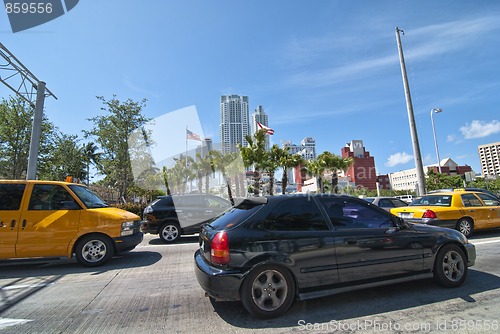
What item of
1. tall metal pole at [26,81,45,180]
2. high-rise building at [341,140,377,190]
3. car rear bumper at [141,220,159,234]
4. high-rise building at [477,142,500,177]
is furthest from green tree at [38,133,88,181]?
high-rise building at [477,142,500,177]

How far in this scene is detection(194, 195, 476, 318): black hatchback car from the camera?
3584 millimetres

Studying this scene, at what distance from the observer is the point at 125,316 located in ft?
12.5

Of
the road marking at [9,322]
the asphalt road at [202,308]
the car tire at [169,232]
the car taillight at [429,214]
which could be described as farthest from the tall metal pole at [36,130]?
the car taillight at [429,214]

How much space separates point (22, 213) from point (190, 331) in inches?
202

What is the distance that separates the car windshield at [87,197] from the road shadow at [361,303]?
4.36 m

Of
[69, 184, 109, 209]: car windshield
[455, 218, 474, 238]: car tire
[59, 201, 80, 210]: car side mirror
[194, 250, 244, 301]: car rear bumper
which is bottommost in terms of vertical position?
[194, 250, 244, 301]: car rear bumper

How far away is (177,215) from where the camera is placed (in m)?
9.78

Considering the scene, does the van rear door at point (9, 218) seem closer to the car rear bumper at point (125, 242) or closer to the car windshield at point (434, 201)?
the car rear bumper at point (125, 242)

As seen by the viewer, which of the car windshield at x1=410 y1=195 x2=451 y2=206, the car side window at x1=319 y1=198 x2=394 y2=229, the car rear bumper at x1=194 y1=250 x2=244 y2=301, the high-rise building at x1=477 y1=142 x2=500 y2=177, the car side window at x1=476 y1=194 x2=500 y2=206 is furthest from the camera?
the high-rise building at x1=477 y1=142 x2=500 y2=177

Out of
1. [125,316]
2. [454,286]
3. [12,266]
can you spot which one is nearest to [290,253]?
[125,316]

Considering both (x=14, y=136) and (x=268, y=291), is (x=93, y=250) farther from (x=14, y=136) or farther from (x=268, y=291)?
(x=14, y=136)

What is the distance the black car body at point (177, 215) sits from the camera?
969 centimetres

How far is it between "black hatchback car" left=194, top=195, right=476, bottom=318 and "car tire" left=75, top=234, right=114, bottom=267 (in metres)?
3.48

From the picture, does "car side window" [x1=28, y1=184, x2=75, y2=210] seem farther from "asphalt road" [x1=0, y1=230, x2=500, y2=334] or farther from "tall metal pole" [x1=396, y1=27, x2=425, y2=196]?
"tall metal pole" [x1=396, y1=27, x2=425, y2=196]
